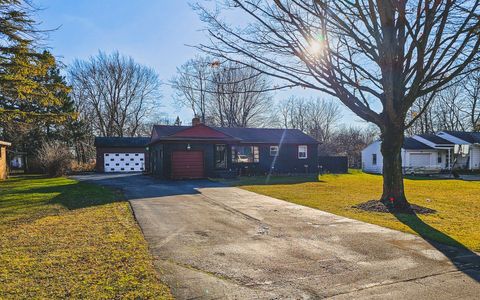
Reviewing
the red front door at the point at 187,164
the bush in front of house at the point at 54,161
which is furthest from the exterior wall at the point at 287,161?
the bush in front of house at the point at 54,161

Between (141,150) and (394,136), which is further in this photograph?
(141,150)

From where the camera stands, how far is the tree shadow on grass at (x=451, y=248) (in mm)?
5078

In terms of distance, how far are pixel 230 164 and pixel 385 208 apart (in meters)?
15.3

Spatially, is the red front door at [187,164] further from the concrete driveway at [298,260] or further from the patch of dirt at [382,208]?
the patch of dirt at [382,208]

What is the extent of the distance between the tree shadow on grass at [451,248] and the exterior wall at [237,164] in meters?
16.3

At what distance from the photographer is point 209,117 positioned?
47.3 m

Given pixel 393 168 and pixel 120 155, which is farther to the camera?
pixel 120 155

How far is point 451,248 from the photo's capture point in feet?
20.4

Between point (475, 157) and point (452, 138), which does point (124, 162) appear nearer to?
point (452, 138)

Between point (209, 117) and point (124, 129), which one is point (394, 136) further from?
point (124, 129)

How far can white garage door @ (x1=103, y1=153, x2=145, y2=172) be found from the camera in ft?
119

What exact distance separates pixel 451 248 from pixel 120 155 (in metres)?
34.8

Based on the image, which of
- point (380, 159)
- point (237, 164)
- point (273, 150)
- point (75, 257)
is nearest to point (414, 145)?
point (380, 159)

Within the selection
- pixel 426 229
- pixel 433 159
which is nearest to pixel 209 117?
pixel 433 159
